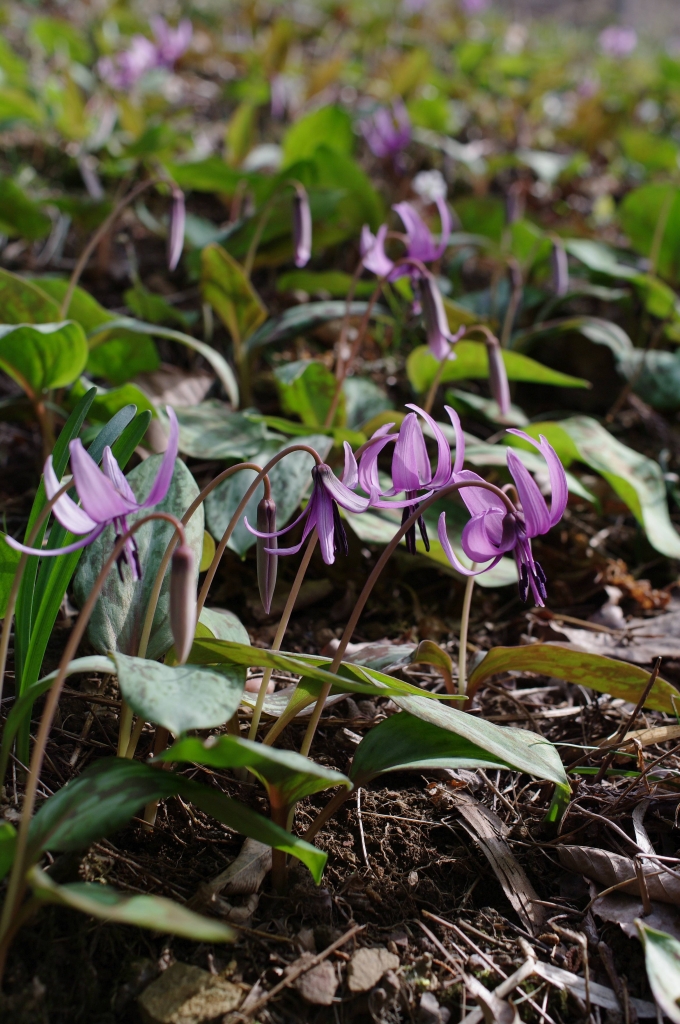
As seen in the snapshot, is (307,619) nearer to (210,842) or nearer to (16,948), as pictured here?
(210,842)

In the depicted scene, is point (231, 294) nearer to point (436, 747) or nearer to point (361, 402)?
point (361, 402)

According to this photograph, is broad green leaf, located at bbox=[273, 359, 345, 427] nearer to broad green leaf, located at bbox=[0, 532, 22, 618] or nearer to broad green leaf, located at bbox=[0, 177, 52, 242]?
broad green leaf, located at bbox=[0, 532, 22, 618]

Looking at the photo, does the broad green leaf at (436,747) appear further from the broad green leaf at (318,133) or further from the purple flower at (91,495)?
the broad green leaf at (318,133)

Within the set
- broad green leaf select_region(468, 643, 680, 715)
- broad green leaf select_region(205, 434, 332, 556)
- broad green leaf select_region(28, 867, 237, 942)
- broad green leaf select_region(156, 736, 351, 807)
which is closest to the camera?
broad green leaf select_region(28, 867, 237, 942)

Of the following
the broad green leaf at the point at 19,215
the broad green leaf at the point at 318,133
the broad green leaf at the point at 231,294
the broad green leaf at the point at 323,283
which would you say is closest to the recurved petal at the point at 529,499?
the broad green leaf at the point at 231,294

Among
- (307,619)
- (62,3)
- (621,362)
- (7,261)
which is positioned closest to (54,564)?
(307,619)

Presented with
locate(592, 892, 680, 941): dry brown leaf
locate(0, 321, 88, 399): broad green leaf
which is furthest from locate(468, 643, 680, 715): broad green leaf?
locate(0, 321, 88, 399): broad green leaf
